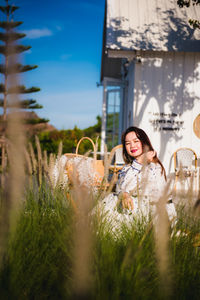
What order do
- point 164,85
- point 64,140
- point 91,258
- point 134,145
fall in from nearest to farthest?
point 91,258 < point 134,145 < point 164,85 < point 64,140

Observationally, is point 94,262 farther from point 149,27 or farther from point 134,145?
point 149,27

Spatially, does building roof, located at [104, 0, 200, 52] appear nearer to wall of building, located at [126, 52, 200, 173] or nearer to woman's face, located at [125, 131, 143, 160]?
wall of building, located at [126, 52, 200, 173]

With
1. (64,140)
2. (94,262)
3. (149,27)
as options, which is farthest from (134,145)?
(64,140)

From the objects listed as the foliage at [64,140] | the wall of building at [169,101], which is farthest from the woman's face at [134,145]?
the foliage at [64,140]

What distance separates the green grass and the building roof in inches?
196

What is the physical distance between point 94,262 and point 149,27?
595 cm

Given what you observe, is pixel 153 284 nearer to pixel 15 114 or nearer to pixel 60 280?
pixel 60 280

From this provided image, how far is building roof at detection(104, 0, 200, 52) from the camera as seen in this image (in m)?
5.59

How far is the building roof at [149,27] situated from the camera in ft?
18.4

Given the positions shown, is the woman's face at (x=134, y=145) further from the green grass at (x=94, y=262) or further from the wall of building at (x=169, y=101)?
the wall of building at (x=169, y=101)

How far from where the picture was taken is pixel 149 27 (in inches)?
231

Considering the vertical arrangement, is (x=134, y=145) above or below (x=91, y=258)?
above

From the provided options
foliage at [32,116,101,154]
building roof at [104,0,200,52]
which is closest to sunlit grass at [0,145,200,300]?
building roof at [104,0,200,52]

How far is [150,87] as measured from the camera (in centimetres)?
608
